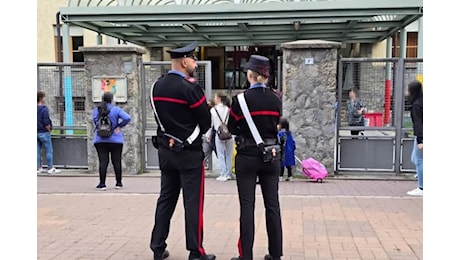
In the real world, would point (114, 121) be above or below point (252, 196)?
above

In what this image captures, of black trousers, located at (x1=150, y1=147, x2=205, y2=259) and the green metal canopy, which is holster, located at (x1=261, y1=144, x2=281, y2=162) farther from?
the green metal canopy

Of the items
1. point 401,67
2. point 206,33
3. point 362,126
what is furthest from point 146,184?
point 206,33

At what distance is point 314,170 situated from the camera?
8766mm

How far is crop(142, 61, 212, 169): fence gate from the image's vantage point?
31.5ft

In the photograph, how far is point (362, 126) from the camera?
30.6 ft

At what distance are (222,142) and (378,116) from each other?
3.19m

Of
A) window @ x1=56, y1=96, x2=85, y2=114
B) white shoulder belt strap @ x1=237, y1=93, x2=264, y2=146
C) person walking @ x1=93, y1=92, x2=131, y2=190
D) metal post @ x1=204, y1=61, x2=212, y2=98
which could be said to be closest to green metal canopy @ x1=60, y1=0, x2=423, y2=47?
metal post @ x1=204, y1=61, x2=212, y2=98

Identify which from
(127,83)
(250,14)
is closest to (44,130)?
(127,83)

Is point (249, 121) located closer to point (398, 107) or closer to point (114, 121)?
point (114, 121)

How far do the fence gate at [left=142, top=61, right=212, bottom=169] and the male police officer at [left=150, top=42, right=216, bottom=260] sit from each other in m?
5.19

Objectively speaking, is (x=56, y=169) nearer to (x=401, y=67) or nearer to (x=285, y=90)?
(x=285, y=90)

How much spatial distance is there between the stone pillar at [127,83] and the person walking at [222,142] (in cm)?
165

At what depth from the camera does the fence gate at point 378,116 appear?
9.14 meters

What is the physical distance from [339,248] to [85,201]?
4.20 metres
